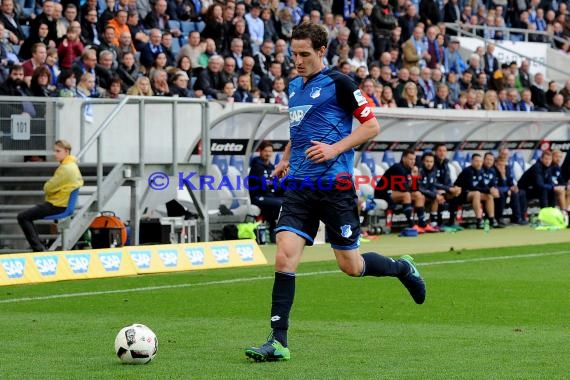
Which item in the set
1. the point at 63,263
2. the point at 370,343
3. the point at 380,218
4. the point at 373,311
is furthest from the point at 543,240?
the point at 370,343

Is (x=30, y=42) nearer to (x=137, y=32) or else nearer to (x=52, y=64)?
(x=52, y=64)

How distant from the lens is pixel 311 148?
8.17 metres

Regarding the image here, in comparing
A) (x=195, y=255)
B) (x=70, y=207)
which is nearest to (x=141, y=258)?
(x=195, y=255)

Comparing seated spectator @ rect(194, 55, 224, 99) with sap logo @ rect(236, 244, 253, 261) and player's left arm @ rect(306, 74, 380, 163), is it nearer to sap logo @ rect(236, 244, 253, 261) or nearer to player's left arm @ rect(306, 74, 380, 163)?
sap logo @ rect(236, 244, 253, 261)

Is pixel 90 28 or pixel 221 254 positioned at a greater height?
pixel 90 28

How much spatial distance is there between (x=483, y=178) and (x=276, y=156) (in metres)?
5.55

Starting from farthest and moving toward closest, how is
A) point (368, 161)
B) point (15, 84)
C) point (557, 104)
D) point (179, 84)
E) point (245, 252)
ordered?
point (557, 104) → point (368, 161) → point (179, 84) → point (15, 84) → point (245, 252)

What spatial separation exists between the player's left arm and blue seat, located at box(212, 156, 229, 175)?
14139 millimetres

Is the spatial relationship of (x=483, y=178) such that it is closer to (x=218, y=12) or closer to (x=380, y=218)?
(x=380, y=218)

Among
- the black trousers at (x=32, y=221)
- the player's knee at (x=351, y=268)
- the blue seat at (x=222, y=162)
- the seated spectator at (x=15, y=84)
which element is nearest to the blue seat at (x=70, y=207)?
the black trousers at (x=32, y=221)

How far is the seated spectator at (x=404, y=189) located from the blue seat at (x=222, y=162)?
3731 millimetres

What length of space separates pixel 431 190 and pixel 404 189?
3.37 feet

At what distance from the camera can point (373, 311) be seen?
11.3 meters

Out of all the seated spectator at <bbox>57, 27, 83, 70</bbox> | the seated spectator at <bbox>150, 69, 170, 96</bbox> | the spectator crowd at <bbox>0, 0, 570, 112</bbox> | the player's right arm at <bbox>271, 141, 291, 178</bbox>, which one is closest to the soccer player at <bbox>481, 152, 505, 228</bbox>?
the spectator crowd at <bbox>0, 0, 570, 112</bbox>
